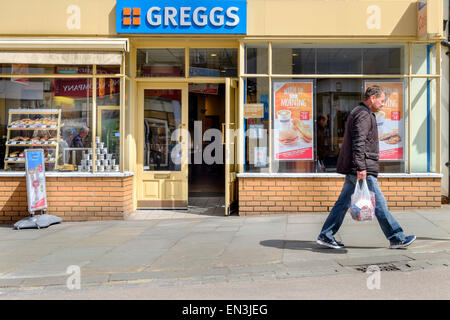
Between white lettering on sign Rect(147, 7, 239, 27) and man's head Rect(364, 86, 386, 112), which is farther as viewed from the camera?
white lettering on sign Rect(147, 7, 239, 27)

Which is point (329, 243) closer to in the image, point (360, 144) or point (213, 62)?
point (360, 144)

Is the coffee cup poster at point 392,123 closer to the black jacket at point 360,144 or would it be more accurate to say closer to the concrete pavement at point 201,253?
the concrete pavement at point 201,253

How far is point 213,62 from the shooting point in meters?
9.55

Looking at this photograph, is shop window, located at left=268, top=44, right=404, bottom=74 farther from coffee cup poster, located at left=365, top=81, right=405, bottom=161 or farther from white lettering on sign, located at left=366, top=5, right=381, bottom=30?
white lettering on sign, located at left=366, top=5, right=381, bottom=30

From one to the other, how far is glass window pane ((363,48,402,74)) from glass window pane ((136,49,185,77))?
3.61 metres

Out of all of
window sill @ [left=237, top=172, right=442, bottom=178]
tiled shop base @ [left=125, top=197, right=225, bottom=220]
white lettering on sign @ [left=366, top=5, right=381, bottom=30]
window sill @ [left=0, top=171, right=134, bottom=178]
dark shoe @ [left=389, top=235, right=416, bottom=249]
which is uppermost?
white lettering on sign @ [left=366, top=5, right=381, bottom=30]

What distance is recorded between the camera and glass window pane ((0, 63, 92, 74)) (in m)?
9.22

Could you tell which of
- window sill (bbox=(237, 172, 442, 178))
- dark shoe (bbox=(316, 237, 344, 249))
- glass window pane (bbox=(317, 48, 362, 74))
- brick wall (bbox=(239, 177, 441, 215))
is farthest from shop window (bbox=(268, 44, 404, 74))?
dark shoe (bbox=(316, 237, 344, 249))

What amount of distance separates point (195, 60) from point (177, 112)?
1160mm

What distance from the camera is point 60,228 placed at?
834cm
